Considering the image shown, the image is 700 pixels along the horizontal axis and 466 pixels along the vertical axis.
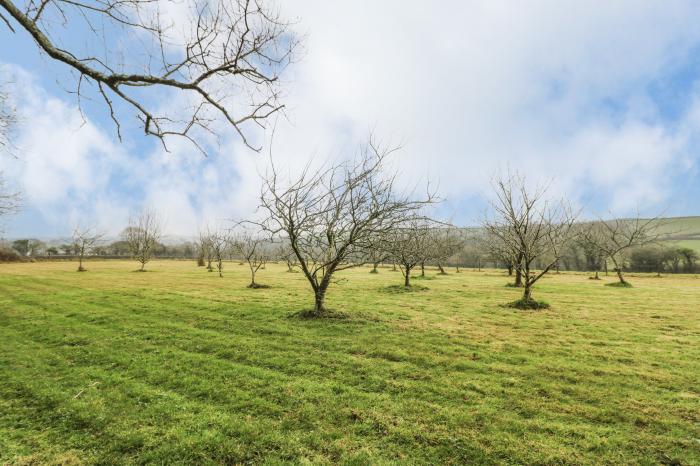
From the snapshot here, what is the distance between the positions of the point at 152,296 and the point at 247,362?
38.4 feet

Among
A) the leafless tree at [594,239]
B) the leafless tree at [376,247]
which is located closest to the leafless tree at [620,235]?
the leafless tree at [594,239]

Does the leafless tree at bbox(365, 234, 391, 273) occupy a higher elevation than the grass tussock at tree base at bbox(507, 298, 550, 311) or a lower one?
higher

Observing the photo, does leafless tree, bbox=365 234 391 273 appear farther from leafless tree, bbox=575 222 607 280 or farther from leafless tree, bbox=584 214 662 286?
leafless tree, bbox=575 222 607 280

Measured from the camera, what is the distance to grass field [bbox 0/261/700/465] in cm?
381

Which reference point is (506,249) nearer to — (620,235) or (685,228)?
(620,235)

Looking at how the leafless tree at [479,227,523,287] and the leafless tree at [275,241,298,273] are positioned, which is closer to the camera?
the leafless tree at [275,241,298,273]

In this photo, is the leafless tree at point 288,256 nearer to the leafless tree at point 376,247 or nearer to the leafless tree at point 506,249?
the leafless tree at point 376,247

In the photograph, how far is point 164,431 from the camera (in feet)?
13.5

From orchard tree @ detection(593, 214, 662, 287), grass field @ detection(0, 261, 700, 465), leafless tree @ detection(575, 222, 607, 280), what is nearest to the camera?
grass field @ detection(0, 261, 700, 465)

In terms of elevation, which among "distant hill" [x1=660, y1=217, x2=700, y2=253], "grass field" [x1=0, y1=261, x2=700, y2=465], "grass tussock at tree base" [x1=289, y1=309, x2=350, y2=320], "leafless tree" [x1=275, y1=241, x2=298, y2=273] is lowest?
"grass field" [x1=0, y1=261, x2=700, y2=465]

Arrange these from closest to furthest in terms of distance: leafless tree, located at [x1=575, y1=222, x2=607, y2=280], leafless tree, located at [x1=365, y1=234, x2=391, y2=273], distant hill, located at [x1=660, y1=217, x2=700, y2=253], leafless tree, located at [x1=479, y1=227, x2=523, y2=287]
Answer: leafless tree, located at [x1=365, y1=234, x2=391, y2=273] < leafless tree, located at [x1=479, y1=227, x2=523, y2=287] < leafless tree, located at [x1=575, y1=222, x2=607, y2=280] < distant hill, located at [x1=660, y1=217, x2=700, y2=253]

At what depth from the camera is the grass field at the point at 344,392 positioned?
12.5 feet

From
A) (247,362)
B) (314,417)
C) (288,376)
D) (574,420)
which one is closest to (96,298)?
(247,362)

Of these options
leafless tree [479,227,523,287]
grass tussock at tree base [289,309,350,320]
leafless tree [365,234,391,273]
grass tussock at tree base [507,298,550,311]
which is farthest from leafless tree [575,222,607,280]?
grass tussock at tree base [289,309,350,320]
